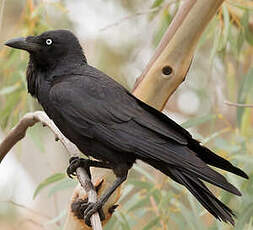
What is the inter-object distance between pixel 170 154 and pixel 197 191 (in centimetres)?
19

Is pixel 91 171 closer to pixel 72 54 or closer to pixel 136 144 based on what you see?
pixel 136 144

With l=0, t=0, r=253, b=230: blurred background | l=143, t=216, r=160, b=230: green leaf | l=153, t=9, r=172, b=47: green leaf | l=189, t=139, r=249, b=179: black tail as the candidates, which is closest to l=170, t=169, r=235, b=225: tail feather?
l=189, t=139, r=249, b=179: black tail

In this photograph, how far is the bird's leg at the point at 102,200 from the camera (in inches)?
105

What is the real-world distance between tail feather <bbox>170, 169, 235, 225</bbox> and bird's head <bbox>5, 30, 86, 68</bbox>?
85 cm

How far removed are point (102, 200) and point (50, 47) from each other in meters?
0.83

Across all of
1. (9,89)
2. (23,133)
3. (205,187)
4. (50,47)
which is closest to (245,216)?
(205,187)

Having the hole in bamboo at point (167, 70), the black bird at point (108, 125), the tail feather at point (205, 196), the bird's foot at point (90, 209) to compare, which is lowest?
the bird's foot at point (90, 209)

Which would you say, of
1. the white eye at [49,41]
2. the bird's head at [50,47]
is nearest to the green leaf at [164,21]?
the bird's head at [50,47]

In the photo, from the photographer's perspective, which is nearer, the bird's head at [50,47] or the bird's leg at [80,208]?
the bird's leg at [80,208]

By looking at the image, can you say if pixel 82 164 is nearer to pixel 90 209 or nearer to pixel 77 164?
pixel 77 164

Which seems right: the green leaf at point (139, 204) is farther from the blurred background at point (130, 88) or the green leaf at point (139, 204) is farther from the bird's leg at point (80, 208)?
the bird's leg at point (80, 208)

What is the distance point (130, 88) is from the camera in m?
4.53

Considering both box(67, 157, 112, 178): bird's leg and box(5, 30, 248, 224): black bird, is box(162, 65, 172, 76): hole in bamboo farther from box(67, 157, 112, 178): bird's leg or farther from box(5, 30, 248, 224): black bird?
box(67, 157, 112, 178): bird's leg

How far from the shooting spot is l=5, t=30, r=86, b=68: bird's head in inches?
121
